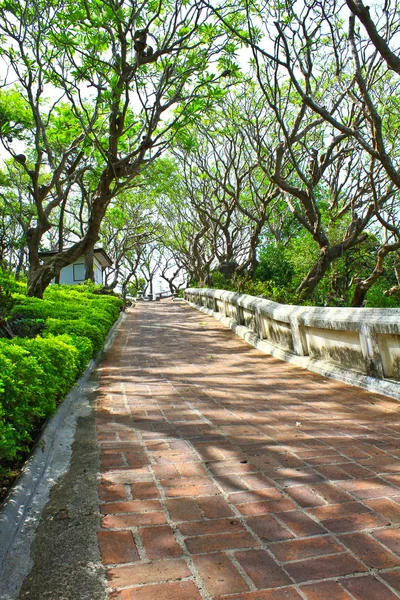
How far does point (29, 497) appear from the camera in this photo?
3.03 metres

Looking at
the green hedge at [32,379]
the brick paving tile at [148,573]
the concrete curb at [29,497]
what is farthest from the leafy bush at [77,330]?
the brick paving tile at [148,573]

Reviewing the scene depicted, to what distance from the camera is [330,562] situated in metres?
2.37

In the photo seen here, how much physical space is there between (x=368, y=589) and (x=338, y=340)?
450 centimetres

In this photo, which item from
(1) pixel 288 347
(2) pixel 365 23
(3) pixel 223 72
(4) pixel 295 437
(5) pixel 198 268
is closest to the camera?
(4) pixel 295 437

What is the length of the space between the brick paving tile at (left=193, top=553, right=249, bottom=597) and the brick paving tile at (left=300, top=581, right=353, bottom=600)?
0.27 m

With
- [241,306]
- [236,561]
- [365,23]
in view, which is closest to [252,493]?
[236,561]

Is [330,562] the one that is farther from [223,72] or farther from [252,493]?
[223,72]

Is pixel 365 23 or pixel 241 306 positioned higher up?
pixel 365 23

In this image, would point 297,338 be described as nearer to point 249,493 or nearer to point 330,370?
point 330,370

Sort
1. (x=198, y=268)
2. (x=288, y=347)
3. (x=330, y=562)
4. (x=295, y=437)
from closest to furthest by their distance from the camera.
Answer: (x=330, y=562), (x=295, y=437), (x=288, y=347), (x=198, y=268)

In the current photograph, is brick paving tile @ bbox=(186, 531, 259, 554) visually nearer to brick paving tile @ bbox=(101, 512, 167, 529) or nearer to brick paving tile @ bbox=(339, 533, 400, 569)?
brick paving tile @ bbox=(101, 512, 167, 529)

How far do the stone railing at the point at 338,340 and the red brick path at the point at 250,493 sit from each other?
0.29m

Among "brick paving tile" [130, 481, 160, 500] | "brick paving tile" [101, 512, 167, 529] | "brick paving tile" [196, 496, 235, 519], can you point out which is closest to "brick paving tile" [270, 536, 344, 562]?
"brick paving tile" [196, 496, 235, 519]

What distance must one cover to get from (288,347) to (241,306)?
3.59m
